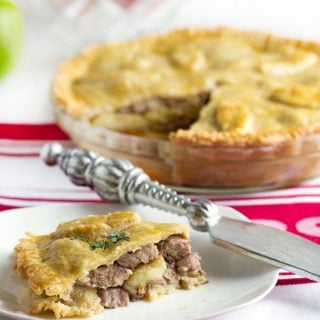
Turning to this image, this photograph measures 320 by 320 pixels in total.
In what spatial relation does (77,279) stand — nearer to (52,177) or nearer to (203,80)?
(52,177)

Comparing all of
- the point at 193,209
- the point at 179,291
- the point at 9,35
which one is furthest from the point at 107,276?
the point at 9,35

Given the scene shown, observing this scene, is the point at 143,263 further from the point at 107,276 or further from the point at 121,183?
the point at 121,183

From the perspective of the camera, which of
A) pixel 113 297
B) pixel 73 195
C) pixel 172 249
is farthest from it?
pixel 73 195

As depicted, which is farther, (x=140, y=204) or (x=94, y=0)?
(x=94, y=0)

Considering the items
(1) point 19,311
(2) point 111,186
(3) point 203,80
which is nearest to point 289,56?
(3) point 203,80

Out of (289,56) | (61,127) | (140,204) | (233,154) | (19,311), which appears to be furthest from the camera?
(289,56)

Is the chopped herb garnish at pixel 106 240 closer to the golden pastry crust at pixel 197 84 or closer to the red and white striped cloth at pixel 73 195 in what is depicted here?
the red and white striped cloth at pixel 73 195
